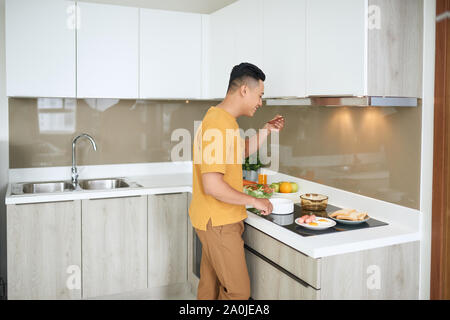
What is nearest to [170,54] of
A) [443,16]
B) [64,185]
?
[64,185]

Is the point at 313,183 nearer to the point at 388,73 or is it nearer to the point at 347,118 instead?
the point at 347,118

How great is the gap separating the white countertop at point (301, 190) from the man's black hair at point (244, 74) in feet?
2.47

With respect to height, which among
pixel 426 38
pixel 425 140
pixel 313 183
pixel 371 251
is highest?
pixel 426 38

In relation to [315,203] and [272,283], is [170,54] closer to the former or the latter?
[315,203]

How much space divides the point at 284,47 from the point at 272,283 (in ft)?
4.44

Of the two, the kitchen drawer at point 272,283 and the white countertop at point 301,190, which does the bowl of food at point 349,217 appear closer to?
the white countertop at point 301,190

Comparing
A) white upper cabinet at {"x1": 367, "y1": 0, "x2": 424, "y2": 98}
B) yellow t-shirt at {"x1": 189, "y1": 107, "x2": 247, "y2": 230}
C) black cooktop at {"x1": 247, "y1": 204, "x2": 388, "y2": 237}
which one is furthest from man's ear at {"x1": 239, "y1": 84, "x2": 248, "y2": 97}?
black cooktop at {"x1": 247, "y1": 204, "x2": 388, "y2": 237}

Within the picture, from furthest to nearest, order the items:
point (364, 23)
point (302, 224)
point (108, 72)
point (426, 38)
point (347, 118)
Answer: point (108, 72), point (347, 118), point (302, 224), point (426, 38), point (364, 23)

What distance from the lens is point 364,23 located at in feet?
6.48

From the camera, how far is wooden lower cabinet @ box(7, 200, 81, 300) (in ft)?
9.64

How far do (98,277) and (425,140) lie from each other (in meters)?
2.40

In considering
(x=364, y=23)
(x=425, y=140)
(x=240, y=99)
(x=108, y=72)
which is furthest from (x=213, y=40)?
(x=425, y=140)

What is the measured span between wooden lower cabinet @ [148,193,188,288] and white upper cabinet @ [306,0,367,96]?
4.91ft

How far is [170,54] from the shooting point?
3510 mm
